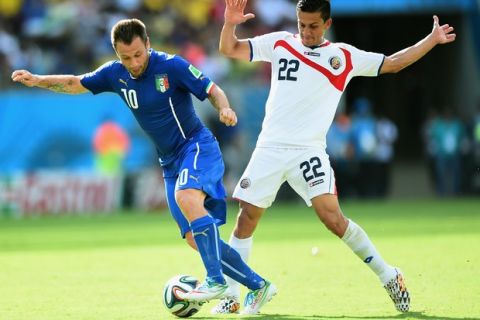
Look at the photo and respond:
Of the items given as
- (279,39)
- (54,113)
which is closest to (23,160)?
(54,113)

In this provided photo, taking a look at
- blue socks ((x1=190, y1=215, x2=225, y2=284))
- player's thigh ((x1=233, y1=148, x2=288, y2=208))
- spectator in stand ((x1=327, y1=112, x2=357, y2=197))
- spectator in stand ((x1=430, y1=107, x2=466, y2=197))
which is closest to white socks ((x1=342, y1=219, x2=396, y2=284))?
player's thigh ((x1=233, y1=148, x2=288, y2=208))

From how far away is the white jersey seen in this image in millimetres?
8500

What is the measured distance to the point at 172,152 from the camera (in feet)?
27.3

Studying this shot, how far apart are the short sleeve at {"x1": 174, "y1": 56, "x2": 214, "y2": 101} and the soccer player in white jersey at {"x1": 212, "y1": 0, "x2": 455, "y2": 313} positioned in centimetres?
52

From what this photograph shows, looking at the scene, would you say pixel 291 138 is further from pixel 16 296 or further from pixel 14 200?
pixel 14 200

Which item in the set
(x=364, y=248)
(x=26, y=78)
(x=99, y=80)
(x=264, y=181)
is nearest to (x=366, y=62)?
(x=264, y=181)

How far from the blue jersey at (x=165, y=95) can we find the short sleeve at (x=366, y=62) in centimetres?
130

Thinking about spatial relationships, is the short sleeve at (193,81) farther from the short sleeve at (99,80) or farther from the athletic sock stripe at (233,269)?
the athletic sock stripe at (233,269)

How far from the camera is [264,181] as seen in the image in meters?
8.48

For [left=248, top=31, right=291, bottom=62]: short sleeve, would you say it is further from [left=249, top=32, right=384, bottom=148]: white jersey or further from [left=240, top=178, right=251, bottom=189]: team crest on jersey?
[left=240, top=178, right=251, bottom=189]: team crest on jersey

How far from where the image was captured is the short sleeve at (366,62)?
27.8ft

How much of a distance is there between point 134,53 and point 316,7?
1573mm

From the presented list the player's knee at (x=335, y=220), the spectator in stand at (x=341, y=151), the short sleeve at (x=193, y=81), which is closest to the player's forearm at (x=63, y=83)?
the short sleeve at (x=193, y=81)

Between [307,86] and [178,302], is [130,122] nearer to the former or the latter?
[307,86]
